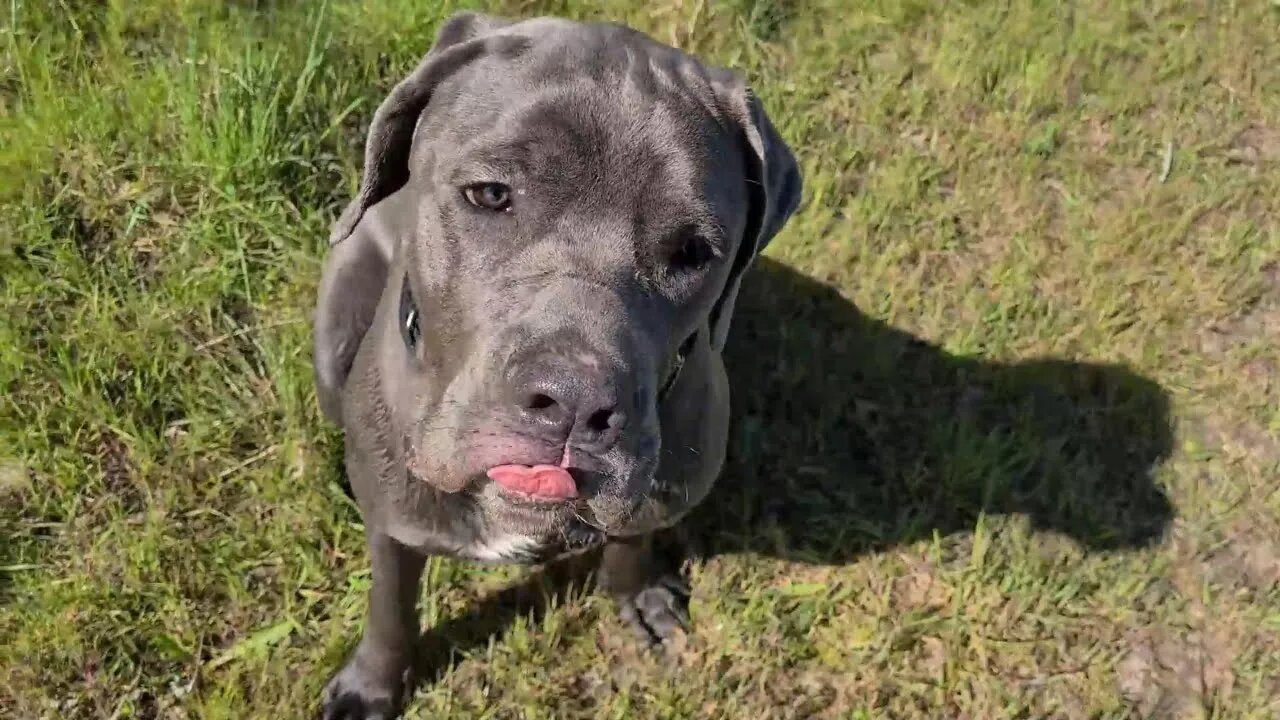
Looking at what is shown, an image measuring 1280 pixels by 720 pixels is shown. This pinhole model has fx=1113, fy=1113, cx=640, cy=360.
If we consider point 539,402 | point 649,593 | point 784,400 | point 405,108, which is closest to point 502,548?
point 539,402

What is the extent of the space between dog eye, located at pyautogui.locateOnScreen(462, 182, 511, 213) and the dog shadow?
142 cm

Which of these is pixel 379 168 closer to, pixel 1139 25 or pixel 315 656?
pixel 315 656

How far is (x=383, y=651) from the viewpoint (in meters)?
2.70

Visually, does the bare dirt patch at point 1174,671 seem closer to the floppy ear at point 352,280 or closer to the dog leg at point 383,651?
the dog leg at point 383,651

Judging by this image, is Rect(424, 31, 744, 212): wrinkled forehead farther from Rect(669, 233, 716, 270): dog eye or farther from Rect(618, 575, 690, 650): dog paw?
Rect(618, 575, 690, 650): dog paw

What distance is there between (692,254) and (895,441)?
1.64 metres

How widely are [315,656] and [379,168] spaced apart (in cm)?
138

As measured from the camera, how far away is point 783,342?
3.53 m

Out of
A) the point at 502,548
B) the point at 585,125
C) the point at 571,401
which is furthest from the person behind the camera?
the point at 502,548

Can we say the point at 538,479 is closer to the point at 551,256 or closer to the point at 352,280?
the point at 551,256

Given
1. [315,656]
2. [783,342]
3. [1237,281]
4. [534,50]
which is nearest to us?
[534,50]

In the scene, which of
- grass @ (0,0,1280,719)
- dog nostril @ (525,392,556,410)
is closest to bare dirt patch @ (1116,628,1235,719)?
grass @ (0,0,1280,719)

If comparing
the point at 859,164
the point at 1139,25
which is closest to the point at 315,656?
the point at 859,164

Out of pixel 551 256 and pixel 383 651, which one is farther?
pixel 383 651
